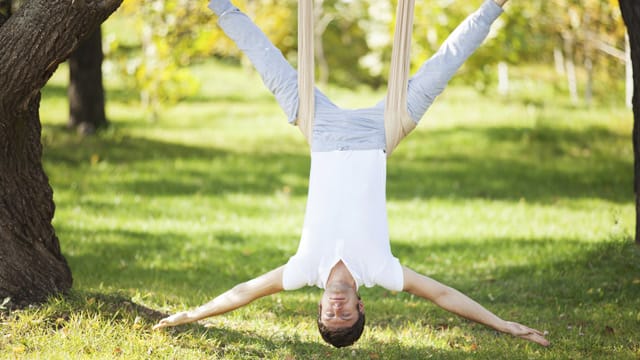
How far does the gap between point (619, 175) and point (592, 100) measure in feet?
24.5

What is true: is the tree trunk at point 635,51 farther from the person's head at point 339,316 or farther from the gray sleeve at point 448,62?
the person's head at point 339,316

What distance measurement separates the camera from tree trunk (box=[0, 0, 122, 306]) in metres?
5.49

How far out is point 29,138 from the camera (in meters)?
5.96

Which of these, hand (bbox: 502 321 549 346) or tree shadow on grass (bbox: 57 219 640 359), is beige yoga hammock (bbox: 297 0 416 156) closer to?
hand (bbox: 502 321 549 346)

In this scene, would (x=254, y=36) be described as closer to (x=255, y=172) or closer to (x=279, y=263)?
(x=279, y=263)

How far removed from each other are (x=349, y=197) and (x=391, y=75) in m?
0.71

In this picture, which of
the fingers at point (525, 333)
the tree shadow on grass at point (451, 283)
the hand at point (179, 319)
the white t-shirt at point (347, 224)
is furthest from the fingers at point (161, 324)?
the fingers at point (525, 333)

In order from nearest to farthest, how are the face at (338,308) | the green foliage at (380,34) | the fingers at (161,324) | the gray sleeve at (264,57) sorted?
the face at (338,308) → the gray sleeve at (264,57) → the fingers at (161,324) → the green foliage at (380,34)

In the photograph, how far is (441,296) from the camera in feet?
17.4

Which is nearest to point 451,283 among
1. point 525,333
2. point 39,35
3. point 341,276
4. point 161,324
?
point 525,333

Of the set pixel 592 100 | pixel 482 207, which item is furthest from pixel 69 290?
pixel 592 100

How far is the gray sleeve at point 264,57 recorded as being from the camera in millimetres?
5184

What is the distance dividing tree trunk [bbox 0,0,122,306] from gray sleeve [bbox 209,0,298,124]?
0.76 metres

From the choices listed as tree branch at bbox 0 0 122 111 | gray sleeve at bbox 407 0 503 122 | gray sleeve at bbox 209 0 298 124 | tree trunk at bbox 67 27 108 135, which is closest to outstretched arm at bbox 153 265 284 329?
gray sleeve at bbox 209 0 298 124
